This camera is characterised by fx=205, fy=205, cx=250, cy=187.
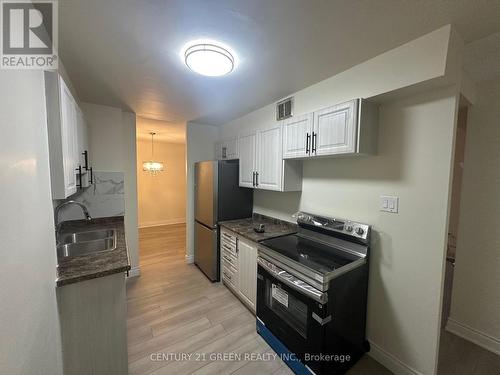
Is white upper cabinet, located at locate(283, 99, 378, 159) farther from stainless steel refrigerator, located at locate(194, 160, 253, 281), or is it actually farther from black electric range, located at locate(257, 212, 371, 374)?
stainless steel refrigerator, located at locate(194, 160, 253, 281)

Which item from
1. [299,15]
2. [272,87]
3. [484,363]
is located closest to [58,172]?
[299,15]

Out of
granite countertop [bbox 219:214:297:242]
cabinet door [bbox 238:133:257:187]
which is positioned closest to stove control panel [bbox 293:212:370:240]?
granite countertop [bbox 219:214:297:242]

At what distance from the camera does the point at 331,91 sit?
1.86 metres

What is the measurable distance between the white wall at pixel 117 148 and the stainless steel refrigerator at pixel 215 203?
956 millimetres

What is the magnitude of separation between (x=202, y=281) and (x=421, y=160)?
290cm

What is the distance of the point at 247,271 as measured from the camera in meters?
2.34

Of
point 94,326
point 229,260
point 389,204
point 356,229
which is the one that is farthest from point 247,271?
point 389,204

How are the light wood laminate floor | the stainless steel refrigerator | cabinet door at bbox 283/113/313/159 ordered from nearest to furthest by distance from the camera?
1. the light wood laminate floor
2. cabinet door at bbox 283/113/313/159
3. the stainless steel refrigerator

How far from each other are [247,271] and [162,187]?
4.63 metres

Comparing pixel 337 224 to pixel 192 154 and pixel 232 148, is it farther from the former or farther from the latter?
pixel 192 154

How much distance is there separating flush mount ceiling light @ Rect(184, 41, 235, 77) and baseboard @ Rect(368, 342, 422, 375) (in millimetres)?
2571

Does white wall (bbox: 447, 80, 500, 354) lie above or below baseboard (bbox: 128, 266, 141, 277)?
above

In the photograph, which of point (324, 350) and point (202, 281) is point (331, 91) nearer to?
point (324, 350)

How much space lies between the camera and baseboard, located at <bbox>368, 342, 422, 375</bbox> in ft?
5.03
